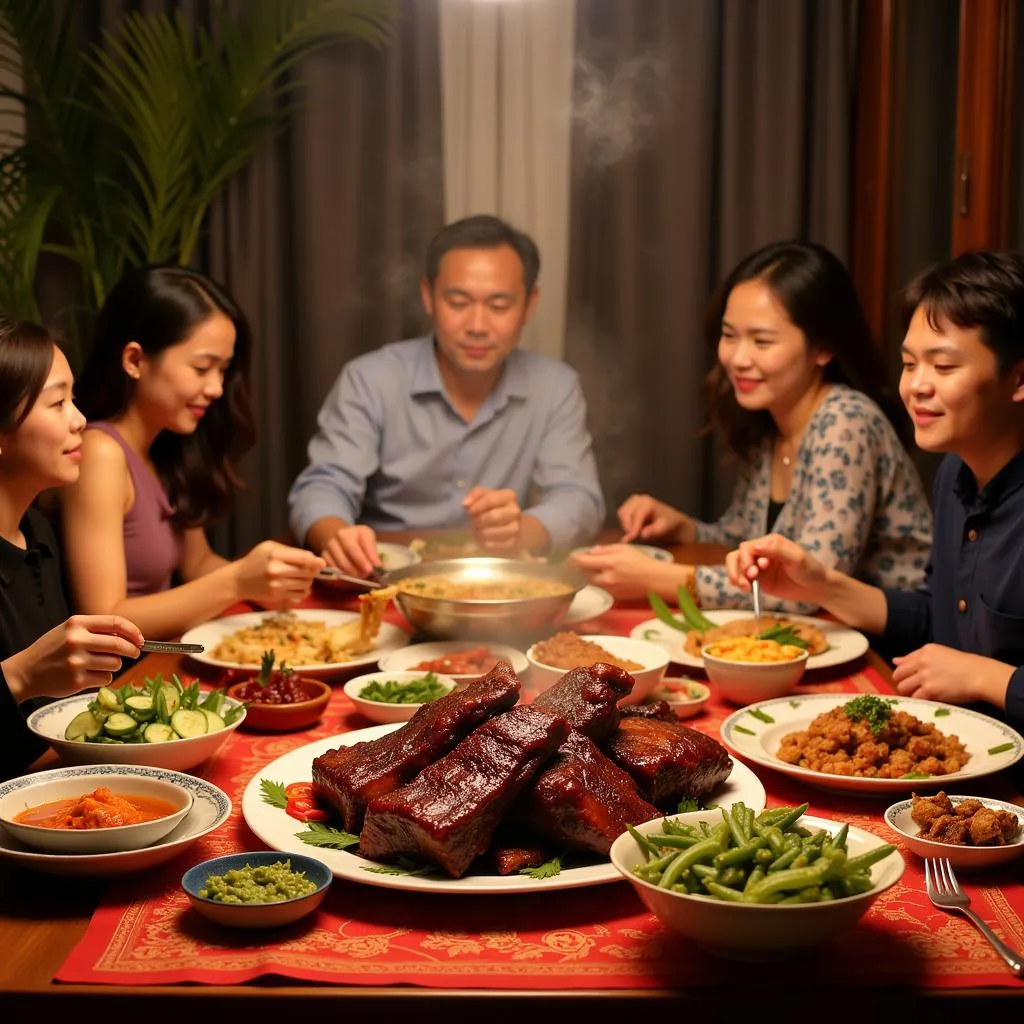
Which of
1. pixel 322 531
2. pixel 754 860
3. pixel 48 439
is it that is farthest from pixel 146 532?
pixel 754 860

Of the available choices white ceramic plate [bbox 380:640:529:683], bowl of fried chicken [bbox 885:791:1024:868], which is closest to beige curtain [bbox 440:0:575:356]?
white ceramic plate [bbox 380:640:529:683]

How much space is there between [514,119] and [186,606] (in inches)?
117

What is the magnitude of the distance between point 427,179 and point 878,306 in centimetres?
175

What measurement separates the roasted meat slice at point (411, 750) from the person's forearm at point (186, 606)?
1.12 metres

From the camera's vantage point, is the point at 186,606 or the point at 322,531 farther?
the point at 322,531

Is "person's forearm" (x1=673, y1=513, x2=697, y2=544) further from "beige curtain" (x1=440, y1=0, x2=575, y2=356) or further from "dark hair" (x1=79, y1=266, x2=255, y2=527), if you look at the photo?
"beige curtain" (x1=440, y1=0, x2=575, y2=356)

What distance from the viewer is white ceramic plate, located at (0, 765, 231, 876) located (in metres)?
1.41

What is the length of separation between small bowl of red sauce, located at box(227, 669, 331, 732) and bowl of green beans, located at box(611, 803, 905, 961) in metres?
0.78

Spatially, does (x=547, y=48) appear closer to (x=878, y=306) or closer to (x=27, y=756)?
(x=878, y=306)

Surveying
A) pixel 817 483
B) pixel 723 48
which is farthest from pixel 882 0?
pixel 817 483

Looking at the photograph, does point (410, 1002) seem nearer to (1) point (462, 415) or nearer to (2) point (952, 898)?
(2) point (952, 898)

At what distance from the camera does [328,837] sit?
153 centimetres

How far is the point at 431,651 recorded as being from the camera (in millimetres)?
2414

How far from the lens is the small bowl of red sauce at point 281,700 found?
2012mm
